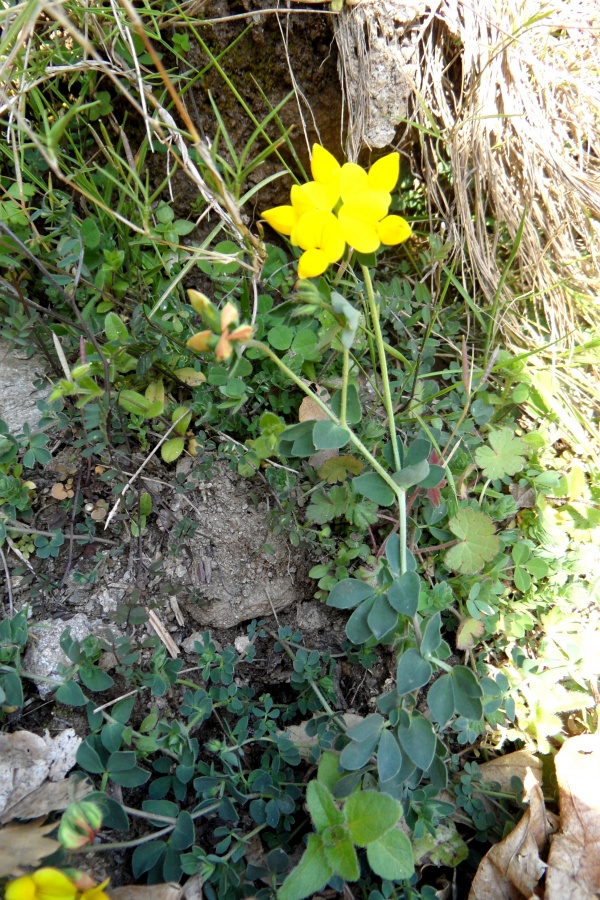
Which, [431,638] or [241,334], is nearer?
[241,334]

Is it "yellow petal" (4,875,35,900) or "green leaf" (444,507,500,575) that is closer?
"yellow petal" (4,875,35,900)

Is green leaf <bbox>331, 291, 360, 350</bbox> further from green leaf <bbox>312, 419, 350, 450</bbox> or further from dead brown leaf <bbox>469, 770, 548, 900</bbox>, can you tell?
dead brown leaf <bbox>469, 770, 548, 900</bbox>

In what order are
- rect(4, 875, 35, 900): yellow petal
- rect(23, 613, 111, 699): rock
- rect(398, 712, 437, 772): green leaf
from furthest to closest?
rect(23, 613, 111, 699): rock
rect(398, 712, 437, 772): green leaf
rect(4, 875, 35, 900): yellow petal

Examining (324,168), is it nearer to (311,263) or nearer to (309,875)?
(311,263)

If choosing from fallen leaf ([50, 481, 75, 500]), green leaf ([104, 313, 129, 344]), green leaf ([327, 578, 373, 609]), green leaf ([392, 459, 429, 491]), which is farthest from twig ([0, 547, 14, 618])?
green leaf ([392, 459, 429, 491])

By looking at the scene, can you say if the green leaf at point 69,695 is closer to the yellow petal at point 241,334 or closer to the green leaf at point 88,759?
the green leaf at point 88,759

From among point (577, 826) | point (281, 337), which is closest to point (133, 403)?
point (281, 337)
